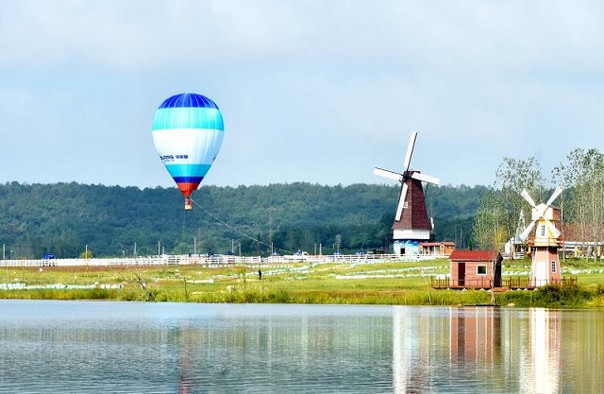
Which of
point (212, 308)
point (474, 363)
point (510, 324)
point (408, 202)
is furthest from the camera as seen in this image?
point (408, 202)

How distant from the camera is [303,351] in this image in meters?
50.6

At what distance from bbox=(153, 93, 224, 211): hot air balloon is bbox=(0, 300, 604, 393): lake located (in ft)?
88.1

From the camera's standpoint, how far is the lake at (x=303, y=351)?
39.6 metres

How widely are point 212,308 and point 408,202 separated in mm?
62895

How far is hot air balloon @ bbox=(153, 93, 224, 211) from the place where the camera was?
103500mm

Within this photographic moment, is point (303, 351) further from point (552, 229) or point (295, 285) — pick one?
point (552, 229)

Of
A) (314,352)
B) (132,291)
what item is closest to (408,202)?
(132,291)

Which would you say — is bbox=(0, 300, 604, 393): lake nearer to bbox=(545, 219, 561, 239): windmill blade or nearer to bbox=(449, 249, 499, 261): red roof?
bbox=(449, 249, 499, 261): red roof

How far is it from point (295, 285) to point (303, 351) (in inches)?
1868

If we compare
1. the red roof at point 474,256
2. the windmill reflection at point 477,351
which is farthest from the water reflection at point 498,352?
the red roof at point 474,256

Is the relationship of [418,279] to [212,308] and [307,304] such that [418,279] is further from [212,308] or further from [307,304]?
[212,308]

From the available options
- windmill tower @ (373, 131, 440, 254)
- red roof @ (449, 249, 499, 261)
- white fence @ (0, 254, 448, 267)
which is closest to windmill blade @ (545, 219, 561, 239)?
red roof @ (449, 249, 499, 261)

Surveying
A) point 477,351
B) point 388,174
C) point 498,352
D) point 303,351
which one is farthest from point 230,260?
point 498,352

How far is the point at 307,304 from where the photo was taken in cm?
8919
